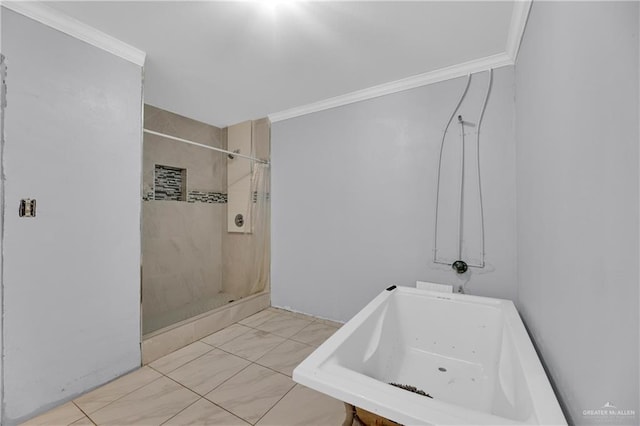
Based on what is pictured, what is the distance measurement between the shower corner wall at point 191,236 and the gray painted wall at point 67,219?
2.28 ft

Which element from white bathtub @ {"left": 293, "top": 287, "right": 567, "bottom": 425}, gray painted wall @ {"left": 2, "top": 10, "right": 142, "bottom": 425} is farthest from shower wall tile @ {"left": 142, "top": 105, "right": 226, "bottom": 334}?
white bathtub @ {"left": 293, "top": 287, "right": 567, "bottom": 425}

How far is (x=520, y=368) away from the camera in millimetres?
1004

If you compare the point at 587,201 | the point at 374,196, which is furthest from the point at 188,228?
the point at 587,201

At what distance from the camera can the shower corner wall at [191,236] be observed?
2703 mm

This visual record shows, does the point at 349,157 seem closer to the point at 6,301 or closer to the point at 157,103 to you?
the point at 157,103

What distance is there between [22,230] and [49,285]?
0.32 m

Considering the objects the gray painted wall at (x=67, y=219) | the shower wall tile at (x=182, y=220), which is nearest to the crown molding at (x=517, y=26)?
the gray painted wall at (x=67, y=219)

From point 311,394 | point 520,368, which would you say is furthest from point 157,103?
point 520,368

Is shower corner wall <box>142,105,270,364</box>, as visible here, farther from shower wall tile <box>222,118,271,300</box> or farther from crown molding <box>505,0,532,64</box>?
crown molding <box>505,0,532,64</box>

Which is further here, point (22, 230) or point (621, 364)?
point (22, 230)

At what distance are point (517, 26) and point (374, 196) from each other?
4.59ft

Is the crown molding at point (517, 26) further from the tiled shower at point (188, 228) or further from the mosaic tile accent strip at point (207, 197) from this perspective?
the mosaic tile accent strip at point (207, 197)

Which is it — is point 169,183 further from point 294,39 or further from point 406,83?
point 406,83

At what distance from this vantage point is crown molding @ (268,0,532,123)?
146 cm
